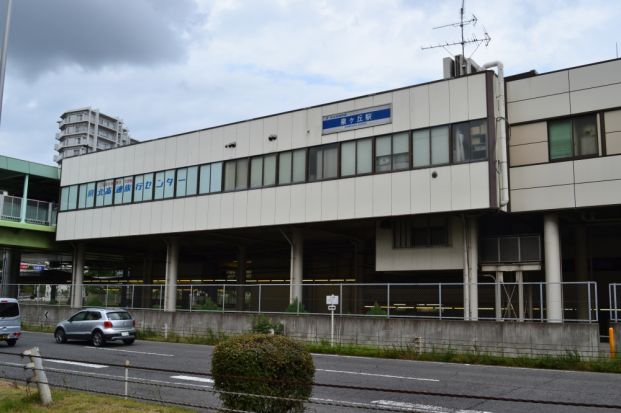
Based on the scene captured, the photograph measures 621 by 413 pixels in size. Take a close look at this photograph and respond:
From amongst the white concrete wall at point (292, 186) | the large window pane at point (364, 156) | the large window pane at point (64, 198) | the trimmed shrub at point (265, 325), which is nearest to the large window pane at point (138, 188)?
the white concrete wall at point (292, 186)

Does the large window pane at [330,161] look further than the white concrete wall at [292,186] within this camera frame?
Yes

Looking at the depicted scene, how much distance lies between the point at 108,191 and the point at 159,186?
4.56 metres

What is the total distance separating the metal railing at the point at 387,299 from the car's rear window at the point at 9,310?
822 cm

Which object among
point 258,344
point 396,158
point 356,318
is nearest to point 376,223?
point 396,158

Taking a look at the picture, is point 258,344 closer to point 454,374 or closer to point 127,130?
point 454,374

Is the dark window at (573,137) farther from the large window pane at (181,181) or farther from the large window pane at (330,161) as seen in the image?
the large window pane at (181,181)

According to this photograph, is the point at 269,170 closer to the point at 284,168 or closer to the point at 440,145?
the point at 284,168

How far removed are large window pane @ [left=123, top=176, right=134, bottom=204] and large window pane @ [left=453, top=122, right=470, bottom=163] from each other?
19663 mm

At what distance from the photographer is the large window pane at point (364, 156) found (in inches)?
1034

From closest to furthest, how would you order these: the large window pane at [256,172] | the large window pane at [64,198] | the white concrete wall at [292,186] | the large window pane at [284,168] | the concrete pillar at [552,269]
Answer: the concrete pillar at [552,269], the white concrete wall at [292,186], the large window pane at [284,168], the large window pane at [256,172], the large window pane at [64,198]

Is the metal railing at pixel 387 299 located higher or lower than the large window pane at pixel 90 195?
lower

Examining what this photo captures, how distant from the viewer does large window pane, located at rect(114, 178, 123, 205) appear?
3581 cm

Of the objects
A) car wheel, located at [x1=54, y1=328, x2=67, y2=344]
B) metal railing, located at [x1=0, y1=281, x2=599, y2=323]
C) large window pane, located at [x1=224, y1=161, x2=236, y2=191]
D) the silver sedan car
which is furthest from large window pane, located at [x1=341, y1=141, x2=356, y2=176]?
car wheel, located at [x1=54, y1=328, x2=67, y2=344]

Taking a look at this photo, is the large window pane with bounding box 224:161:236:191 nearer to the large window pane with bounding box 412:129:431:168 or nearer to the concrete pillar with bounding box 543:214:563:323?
the large window pane with bounding box 412:129:431:168
